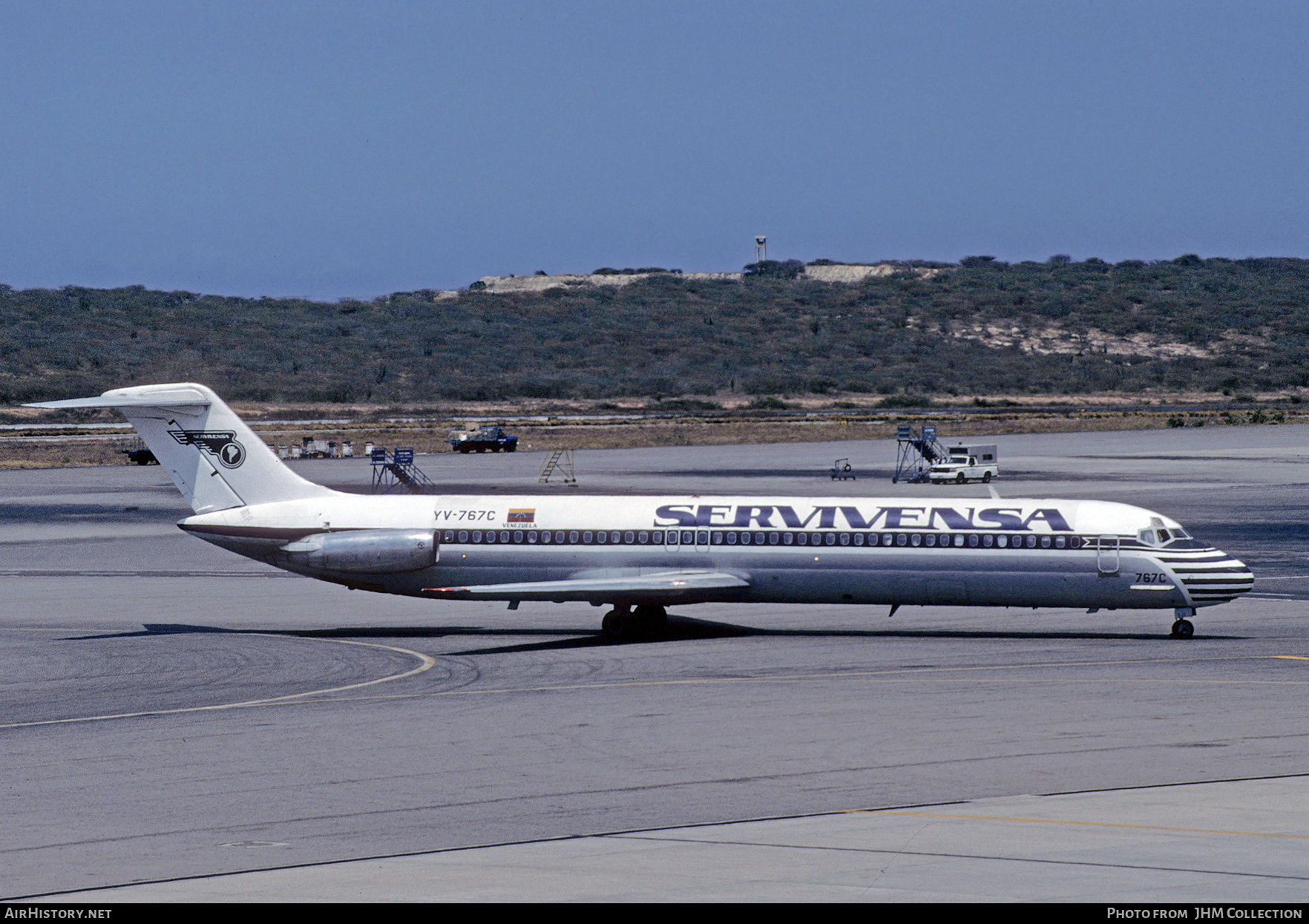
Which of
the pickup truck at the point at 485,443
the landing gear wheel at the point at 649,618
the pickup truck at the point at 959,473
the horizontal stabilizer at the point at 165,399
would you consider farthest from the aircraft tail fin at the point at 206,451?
the pickup truck at the point at 485,443

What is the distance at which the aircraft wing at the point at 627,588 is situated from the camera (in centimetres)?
3322

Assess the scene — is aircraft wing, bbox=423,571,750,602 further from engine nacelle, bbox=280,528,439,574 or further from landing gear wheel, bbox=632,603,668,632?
engine nacelle, bbox=280,528,439,574

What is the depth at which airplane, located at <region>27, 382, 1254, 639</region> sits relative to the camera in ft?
108

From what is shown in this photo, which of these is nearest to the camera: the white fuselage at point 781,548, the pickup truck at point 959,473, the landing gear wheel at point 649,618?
the white fuselage at point 781,548

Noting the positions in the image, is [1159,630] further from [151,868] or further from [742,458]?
[742,458]

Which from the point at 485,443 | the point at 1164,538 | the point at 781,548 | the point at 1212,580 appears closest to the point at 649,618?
the point at 781,548

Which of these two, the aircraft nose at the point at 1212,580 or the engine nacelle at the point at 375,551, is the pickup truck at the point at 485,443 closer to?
the engine nacelle at the point at 375,551

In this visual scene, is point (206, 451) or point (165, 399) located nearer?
point (206, 451)

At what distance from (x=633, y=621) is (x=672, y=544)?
1.89 meters

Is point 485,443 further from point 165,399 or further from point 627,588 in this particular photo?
point 627,588

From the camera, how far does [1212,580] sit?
32469 mm

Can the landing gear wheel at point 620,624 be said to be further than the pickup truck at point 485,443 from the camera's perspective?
No

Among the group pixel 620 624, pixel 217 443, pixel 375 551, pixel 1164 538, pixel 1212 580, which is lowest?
pixel 620 624

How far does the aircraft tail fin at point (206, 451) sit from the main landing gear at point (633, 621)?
7.50 meters
